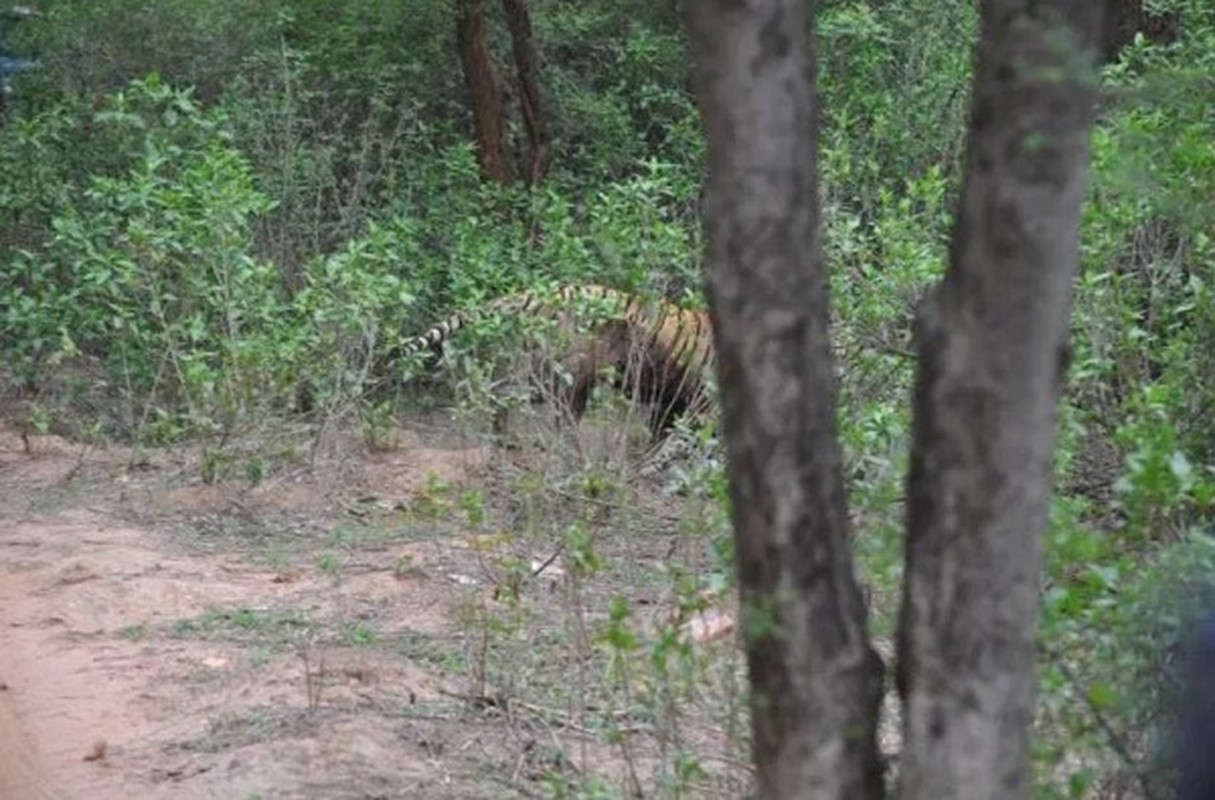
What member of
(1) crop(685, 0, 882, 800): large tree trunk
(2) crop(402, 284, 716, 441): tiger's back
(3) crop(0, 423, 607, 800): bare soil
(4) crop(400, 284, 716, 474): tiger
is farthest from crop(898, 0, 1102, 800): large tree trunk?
(2) crop(402, 284, 716, 441): tiger's back

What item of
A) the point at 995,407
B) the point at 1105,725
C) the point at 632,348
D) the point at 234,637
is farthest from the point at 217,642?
the point at 995,407

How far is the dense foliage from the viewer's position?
423 cm

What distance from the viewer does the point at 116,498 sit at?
10.0 metres

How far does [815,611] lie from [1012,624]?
39 cm

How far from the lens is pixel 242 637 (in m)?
7.59

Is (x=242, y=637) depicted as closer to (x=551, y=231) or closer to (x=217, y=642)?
(x=217, y=642)

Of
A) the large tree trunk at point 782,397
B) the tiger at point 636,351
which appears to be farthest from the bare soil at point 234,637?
the large tree trunk at point 782,397

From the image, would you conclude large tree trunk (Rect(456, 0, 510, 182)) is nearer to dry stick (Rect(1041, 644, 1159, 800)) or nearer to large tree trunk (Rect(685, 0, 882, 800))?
dry stick (Rect(1041, 644, 1159, 800))

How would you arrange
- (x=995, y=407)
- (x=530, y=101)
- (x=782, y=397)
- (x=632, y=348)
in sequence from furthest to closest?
(x=530, y=101) < (x=632, y=348) < (x=782, y=397) < (x=995, y=407)

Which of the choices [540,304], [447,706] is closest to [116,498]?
[540,304]

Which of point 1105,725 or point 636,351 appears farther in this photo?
point 636,351

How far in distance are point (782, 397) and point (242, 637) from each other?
179 inches

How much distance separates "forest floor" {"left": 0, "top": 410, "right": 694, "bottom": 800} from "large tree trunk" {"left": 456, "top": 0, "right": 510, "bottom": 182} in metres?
4.58

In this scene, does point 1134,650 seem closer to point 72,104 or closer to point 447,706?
point 447,706
